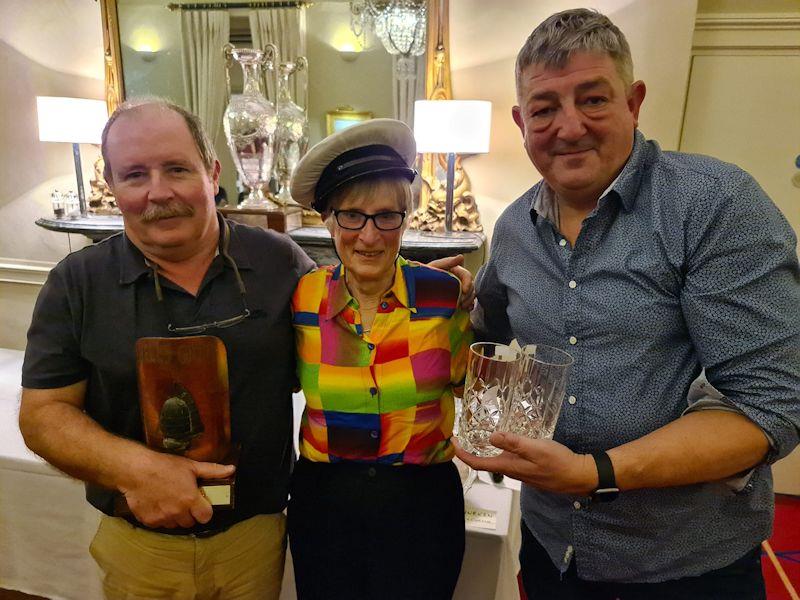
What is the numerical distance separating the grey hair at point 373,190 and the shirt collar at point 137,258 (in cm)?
21

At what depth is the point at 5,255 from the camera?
320 centimetres

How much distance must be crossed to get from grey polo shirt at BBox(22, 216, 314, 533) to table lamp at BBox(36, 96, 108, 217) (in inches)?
74.7

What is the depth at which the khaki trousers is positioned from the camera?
111 centimetres

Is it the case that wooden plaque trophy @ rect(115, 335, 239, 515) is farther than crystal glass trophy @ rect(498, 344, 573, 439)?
Yes

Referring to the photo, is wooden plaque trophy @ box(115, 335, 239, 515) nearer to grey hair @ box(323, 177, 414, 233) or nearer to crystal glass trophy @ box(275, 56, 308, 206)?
grey hair @ box(323, 177, 414, 233)

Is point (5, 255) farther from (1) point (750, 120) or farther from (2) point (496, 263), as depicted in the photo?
(1) point (750, 120)

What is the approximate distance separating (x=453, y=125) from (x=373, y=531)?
1.70m

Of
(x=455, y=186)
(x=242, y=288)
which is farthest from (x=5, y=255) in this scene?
(x=242, y=288)

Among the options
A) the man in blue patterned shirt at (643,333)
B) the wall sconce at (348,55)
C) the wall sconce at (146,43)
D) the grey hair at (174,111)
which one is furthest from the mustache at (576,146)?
the wall sconce at (146,43)

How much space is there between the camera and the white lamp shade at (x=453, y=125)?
2.21 metres

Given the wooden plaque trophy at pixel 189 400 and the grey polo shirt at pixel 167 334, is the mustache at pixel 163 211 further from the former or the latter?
the wooden plaque trophy at pixel 189 400

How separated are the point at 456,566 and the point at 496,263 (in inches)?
26.0

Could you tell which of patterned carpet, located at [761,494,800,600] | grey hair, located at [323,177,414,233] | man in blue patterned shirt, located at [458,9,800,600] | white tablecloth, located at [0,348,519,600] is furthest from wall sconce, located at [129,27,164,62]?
patterned carpet, located at [761,494,800,600]

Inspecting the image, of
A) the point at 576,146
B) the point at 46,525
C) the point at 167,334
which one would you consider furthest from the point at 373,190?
the point at 46,525
